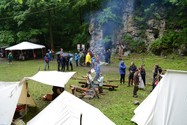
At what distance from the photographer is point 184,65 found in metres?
Result: 22.6

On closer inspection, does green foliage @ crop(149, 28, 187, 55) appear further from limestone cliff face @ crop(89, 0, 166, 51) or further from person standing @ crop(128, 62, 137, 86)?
person standing @ crop(128, 62, 137, 86)

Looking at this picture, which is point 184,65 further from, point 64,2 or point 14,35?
point 14,35

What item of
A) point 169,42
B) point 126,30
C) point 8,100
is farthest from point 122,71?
point 126,30

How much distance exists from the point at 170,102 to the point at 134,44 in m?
20.1

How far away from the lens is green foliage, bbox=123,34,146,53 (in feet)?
93.7

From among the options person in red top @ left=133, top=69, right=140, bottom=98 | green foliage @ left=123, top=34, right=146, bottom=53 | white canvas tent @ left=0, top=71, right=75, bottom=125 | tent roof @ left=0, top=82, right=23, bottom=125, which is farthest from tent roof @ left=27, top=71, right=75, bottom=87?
green foliage @ left=123, top=34, right=146, bottom=53

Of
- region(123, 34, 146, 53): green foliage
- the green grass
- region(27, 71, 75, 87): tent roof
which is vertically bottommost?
the green grass

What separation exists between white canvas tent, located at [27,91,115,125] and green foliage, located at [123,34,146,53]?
1991 cm

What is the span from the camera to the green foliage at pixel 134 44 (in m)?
28.5

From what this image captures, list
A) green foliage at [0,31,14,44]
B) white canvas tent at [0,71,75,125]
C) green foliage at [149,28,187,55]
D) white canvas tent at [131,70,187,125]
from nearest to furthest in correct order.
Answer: white canvas tent at [131,70,187,125] → white canvas tent at [0,71,75,125] → green foliage at [149,28,187,55] → green foliage at [0,31,14,44]

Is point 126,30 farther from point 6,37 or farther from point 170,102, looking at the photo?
point 170,102

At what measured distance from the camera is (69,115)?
8.59 m

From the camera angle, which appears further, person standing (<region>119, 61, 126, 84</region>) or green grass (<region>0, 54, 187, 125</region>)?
person standing (<region>119, 61, 126, 84</region>)

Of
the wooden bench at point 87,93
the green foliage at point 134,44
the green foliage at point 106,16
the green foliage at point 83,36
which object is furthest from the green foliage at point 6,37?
the wooden bench at point 87,93
